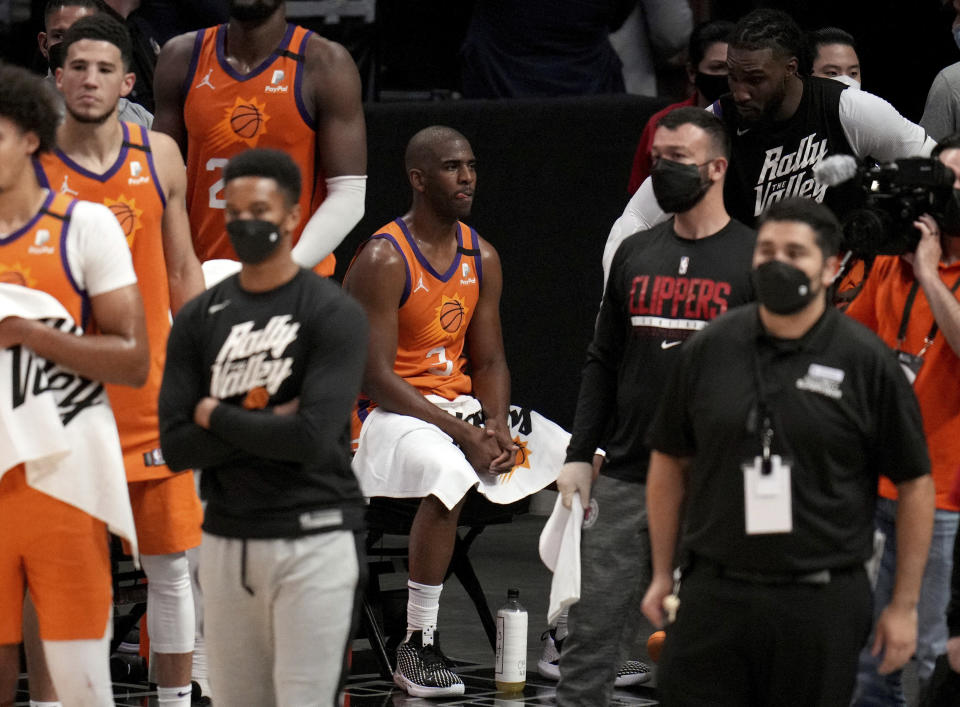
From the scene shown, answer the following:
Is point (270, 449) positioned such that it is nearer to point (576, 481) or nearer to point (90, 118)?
point (576, 481)

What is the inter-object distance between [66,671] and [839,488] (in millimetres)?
1868

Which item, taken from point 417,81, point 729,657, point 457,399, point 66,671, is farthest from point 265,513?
point 417,81

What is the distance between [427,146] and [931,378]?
8.09 ft

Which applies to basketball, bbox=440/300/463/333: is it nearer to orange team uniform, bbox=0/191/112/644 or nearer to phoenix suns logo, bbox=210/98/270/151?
phoenix suns logo, bbox=210/98/270/151

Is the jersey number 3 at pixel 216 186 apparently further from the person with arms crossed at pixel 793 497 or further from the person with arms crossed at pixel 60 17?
the person with arms crossed at pixel 793 497

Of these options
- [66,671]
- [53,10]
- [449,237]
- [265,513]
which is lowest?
[66,671]

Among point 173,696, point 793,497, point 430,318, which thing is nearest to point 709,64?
point 430,318

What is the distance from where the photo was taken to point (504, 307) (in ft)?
27.5

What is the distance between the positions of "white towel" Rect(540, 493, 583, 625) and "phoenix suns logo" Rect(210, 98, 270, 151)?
5.12 feet

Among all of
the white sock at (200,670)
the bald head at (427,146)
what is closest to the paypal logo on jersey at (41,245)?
the white sock at (200,670)

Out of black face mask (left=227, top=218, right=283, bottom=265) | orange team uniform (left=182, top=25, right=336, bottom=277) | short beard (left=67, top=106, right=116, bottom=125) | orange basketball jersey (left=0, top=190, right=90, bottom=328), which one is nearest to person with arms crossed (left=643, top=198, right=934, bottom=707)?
black face mask (left=227, top=218, right=283, bottom=265)

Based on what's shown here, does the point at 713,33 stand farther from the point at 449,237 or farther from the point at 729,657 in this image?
the point at 729,657

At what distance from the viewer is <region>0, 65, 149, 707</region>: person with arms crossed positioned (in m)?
4.11

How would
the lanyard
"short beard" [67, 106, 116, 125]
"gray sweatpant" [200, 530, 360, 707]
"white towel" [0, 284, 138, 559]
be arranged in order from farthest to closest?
"short beard" [67, 106, 116, 125]
the lanyard
"white towel" [0, 284, 138, 559]
"gray sweatpant" [200, 530, 360, 707]
